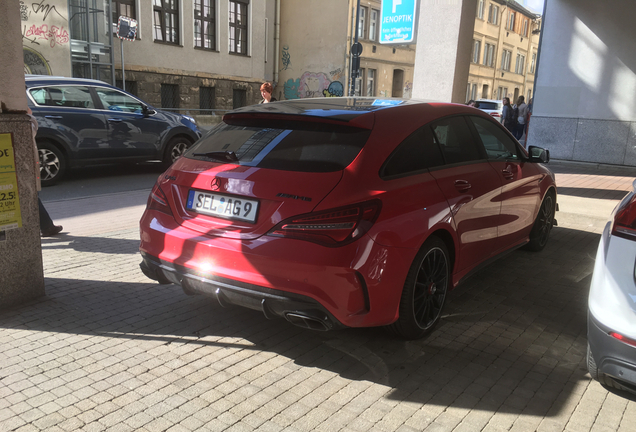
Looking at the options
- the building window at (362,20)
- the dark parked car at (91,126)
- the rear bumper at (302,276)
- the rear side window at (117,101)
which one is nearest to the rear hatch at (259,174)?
the rear bumper at (302,276)

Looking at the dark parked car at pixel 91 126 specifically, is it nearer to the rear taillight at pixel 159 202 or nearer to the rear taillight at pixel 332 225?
the rear taillight at pixel 159 202

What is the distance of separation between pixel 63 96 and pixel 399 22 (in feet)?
26.3

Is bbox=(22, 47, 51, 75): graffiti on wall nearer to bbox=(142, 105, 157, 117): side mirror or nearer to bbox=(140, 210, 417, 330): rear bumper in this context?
bbox=(142, 105, 157, 117): side mirror

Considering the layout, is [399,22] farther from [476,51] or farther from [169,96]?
[476,51]

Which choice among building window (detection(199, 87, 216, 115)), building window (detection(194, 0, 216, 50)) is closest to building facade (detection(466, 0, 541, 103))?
building window (detection(194, 0, 216, 50))

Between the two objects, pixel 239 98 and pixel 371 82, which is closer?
pixel 239 98

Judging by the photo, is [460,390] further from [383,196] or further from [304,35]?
[304,35]

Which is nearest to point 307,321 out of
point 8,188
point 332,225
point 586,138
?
point 332,225

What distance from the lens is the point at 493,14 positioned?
50.2 meters

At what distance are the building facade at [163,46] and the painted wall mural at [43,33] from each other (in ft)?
0.10

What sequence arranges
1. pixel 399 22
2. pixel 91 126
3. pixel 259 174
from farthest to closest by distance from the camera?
1. pixel 399 22
2. pixel 91 126
3. pixel 259 174

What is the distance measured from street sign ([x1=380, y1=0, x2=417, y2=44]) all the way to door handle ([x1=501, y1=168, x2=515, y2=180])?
9158mm

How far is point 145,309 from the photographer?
14.0 ft

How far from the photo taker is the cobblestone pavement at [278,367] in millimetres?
2904
